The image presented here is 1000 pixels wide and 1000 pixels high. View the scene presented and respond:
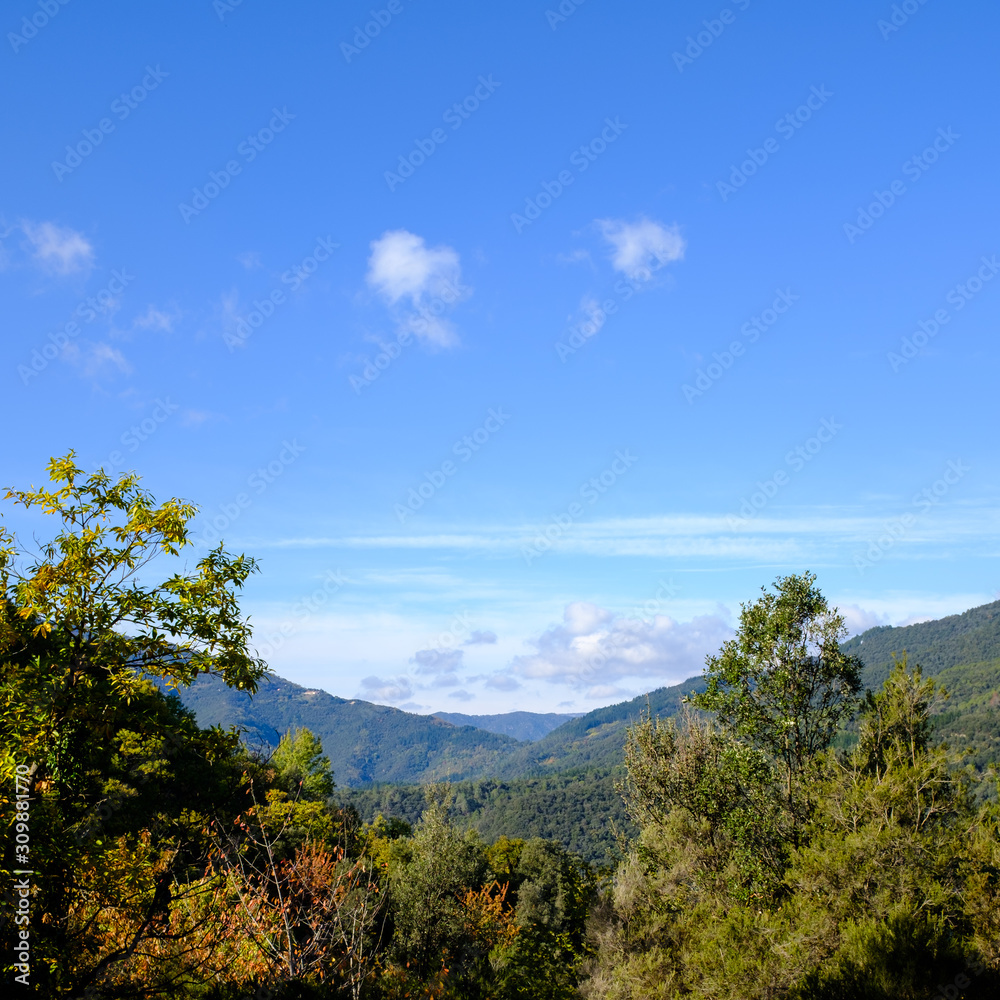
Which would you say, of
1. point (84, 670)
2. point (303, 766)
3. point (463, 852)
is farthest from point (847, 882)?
point (303, 766)

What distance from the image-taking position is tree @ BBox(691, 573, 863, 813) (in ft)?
71.5

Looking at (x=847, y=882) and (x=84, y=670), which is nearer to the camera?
(x=84, y=670)

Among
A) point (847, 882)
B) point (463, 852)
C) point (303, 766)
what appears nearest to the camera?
point (847, 882)

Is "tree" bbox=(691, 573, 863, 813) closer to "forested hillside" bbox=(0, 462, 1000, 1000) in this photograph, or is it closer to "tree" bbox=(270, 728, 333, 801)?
"forested hillside" bbox=(0, 462, 1000, 1000)

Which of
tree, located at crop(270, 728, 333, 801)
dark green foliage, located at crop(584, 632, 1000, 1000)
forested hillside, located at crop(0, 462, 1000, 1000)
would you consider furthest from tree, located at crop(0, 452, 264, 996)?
tree, located at crop(270, 728, 333, 801)

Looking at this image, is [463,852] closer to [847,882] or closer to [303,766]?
[847,882]

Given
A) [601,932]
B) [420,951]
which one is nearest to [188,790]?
[420,951]

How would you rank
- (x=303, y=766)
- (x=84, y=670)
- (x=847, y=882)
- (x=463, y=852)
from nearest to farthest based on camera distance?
1. (x=84, y=670)
2. (x=847, y=882)
3. (x=463, y=852)
4. (x=303, y=766)

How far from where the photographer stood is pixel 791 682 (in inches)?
861

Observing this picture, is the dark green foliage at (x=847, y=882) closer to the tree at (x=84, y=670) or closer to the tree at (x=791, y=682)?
the tree at (x=791, y=682)

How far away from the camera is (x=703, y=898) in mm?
23562

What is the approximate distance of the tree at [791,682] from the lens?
71.5ft

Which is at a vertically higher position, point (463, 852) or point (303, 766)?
point (303, 766)

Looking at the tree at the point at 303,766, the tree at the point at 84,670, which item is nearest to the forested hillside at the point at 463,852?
the tree at the point at 84,670
